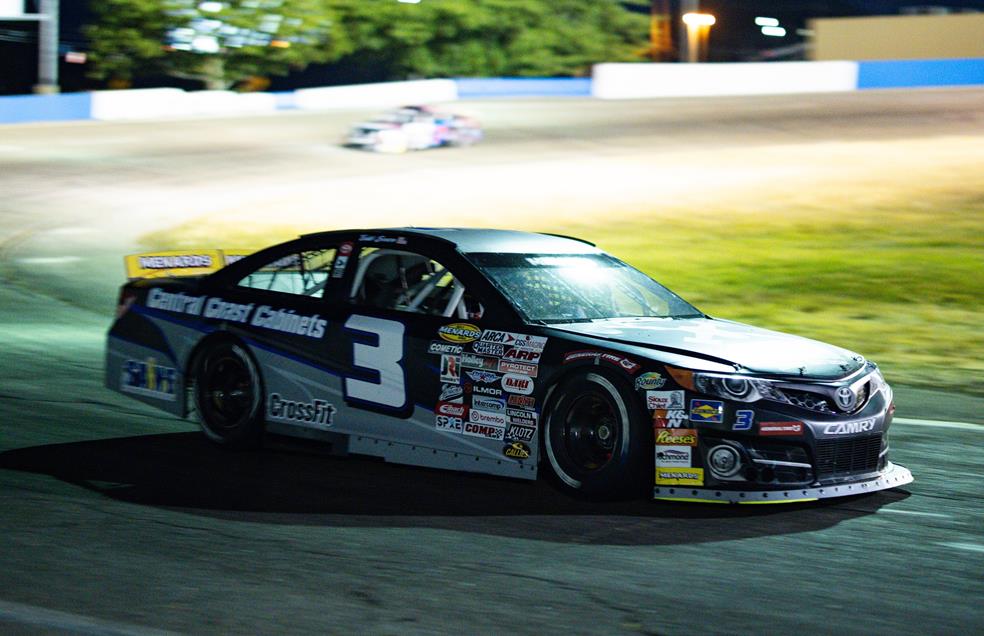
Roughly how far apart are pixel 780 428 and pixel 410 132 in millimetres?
32210

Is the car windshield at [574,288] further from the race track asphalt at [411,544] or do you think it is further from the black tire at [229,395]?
the black tire at [229,395]

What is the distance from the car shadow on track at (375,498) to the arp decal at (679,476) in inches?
7.2

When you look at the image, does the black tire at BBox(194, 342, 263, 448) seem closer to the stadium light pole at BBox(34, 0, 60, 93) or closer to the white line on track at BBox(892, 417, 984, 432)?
the white line on track at BBox(892, 417, 984, 432)

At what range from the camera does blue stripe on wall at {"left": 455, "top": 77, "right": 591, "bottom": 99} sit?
185ft

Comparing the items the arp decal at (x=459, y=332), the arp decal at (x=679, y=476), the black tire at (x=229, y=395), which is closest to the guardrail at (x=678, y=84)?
the black tire at (x=229, y=395)

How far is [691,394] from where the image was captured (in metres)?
6.21

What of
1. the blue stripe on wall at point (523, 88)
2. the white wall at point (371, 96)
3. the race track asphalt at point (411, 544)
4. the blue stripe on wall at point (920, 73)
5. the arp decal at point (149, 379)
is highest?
the blue stripe on wall at point (920, 73)

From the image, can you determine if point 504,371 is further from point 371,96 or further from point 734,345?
point 371,96

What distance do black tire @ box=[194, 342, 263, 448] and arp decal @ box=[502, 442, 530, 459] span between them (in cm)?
173

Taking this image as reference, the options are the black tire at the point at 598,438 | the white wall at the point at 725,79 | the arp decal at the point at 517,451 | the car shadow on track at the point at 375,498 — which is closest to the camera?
the car shadow on track at the point at 375,498

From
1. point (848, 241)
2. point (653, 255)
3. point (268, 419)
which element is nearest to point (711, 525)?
point (268, 419)

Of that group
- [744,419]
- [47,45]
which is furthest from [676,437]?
[47,45]

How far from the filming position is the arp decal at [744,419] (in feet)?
20.2

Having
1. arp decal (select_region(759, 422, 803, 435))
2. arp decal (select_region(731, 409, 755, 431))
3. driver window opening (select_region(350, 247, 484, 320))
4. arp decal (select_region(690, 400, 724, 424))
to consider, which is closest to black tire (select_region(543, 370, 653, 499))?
arp decal (select_region(690, 400, 724, 424))
